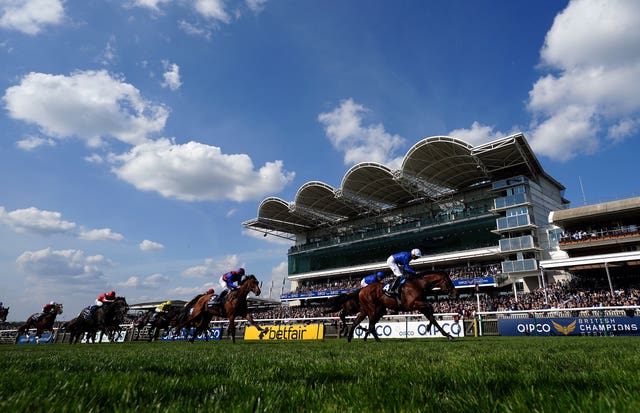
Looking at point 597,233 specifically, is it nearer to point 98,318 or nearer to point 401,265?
point 401,265

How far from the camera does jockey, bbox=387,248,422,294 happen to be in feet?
37.6

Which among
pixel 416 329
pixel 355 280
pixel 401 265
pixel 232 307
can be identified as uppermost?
pixel 355 280

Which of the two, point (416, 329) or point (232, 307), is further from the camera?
point (416, 329)

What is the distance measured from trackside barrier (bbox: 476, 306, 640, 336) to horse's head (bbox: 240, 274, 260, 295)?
10551mm

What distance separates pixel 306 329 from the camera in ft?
69.9

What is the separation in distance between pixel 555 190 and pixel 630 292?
71.4 feet

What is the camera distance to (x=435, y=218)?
47031 mm

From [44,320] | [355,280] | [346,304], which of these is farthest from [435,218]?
[44,320]

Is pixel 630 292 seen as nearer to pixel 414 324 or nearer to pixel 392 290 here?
pixel 414 324

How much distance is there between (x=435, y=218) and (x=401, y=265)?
36950 mm

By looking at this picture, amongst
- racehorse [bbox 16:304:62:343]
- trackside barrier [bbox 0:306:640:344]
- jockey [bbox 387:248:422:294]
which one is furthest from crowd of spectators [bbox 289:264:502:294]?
Result: racehorse [bbox 16:304:62:343]

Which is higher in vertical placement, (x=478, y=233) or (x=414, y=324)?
(x=478, y=233)

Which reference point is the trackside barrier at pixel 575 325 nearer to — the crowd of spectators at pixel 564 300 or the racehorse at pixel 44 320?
the crowd of spectators at pixel 564 300

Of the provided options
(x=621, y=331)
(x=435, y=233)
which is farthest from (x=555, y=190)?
(x=621, y=331)
